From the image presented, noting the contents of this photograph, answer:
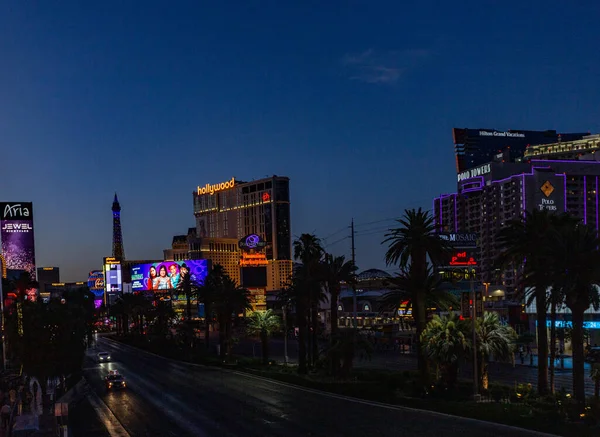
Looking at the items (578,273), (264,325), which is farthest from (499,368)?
(578,273)

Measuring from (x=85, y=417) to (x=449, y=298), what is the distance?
25127 millimetres

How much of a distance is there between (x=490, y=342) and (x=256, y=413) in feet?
50.2

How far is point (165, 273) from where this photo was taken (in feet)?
581

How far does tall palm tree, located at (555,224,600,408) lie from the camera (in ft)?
116

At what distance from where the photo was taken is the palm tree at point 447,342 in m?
→ 40.5

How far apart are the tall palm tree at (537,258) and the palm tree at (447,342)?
4.72m

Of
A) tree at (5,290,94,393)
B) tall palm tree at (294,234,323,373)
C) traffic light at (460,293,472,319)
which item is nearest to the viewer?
traffic light at (460,293,472,319)

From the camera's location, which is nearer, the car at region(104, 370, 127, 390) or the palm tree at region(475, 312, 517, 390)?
the palm tree at region(475, 312, 517, 390)

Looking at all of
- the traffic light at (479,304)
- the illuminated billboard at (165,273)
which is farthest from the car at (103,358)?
the illuminated billboard at (165,273)

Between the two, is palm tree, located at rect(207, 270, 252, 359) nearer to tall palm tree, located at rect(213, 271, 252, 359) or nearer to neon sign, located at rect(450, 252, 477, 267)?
tall palm tree, located at rect(213, 271, 252, 359)

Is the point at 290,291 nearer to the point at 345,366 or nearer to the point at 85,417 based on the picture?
the point at 345,366

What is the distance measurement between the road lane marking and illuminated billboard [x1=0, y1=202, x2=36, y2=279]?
201ft

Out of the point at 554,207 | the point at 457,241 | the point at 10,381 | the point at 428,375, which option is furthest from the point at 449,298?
the point at 554,207

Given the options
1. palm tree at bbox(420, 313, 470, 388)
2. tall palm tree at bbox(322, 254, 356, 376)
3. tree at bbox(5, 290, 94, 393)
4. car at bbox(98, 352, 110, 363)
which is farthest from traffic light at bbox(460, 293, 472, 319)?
car at bbox(98, 352, 110, 363)
